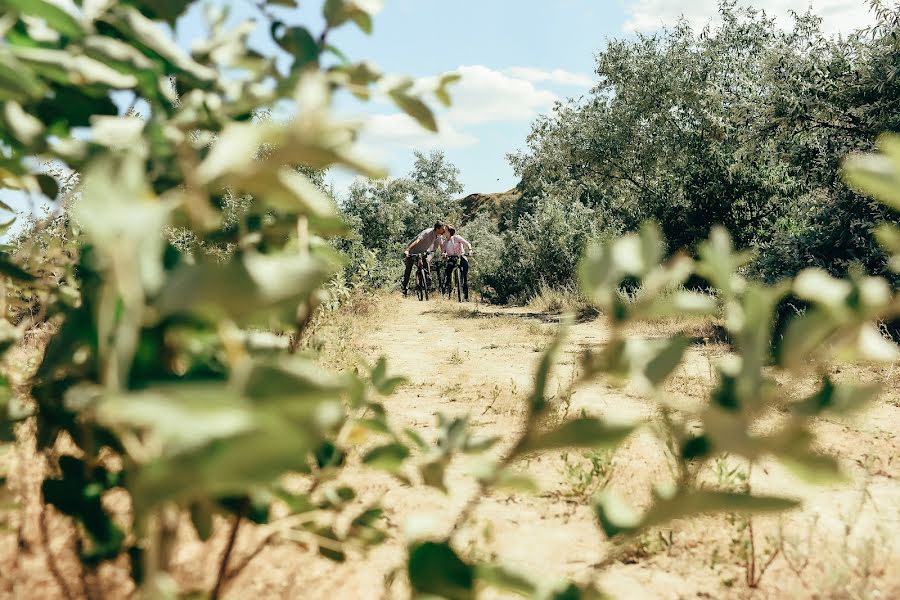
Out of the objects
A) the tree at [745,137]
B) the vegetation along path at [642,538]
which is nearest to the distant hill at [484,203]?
the tree at [745,137]

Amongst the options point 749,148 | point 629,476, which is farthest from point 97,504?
point 749,148

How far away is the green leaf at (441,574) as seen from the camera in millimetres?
592

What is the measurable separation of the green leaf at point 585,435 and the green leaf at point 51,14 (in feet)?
2.27

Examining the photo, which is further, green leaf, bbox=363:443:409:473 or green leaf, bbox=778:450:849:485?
green leaf, bbox=363:443:409:473

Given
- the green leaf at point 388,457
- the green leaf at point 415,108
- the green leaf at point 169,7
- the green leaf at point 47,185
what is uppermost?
the green leaf at point 169,7

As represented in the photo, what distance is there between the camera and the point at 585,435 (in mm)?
544

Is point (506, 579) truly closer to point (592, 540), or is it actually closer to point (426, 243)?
point (592, 540)

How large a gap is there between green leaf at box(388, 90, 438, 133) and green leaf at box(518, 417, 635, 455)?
0.45 metres

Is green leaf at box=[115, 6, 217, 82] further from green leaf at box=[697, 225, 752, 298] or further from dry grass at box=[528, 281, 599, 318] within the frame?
dry grass at box=[528, 281, 599, 318]

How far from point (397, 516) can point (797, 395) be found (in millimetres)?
3101

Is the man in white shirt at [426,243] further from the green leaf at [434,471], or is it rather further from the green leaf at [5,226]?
the green leaf at [434,471]

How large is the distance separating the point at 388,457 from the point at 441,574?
0.80 ft

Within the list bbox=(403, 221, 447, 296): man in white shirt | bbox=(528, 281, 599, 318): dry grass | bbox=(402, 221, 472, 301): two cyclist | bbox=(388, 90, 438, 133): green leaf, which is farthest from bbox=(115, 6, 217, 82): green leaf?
bbox=(403, 221, 447, 296): man in white shirt

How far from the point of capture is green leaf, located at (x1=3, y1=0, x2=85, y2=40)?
A: 2.07 feet
